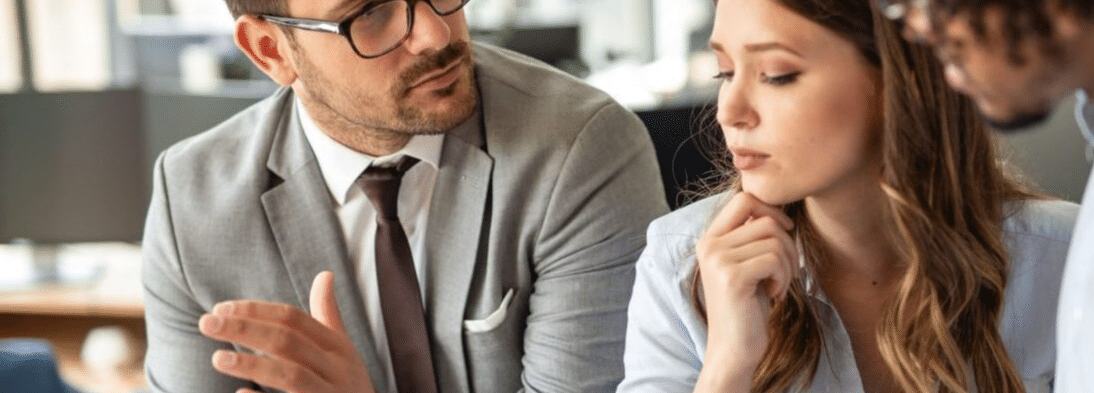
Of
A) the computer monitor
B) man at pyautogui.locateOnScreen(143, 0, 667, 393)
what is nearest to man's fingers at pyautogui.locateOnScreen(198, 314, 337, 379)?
man at pyautogui.locateOnScreen(143, 0, 667, 393)

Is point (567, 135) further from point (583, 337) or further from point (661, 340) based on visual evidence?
point (661, 340)

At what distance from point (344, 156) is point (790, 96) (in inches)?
33.4

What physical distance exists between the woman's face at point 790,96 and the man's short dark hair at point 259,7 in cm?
80

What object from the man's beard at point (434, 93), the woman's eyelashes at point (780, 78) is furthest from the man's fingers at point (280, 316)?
the woman's eyelashes at point (780, 78)

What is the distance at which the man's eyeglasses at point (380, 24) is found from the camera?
196 cm

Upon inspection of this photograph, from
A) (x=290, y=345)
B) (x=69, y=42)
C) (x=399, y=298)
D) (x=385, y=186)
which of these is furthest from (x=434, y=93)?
(x=69, y=42)

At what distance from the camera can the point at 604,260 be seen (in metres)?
2.02

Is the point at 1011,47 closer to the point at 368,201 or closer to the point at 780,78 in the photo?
the point at 780,78

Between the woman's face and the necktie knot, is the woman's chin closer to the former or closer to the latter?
the woman's face

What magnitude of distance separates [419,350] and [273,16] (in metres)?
0.56

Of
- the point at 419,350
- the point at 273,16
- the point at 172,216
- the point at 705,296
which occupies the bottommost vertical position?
the point at 419,350

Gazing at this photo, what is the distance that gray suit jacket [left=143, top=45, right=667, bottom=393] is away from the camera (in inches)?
79.3

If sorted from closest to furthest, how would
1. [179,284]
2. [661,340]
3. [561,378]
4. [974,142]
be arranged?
[974,142]
[661,340]
[561,378]
[179,284]

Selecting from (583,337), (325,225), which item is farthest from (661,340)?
(325,225)
